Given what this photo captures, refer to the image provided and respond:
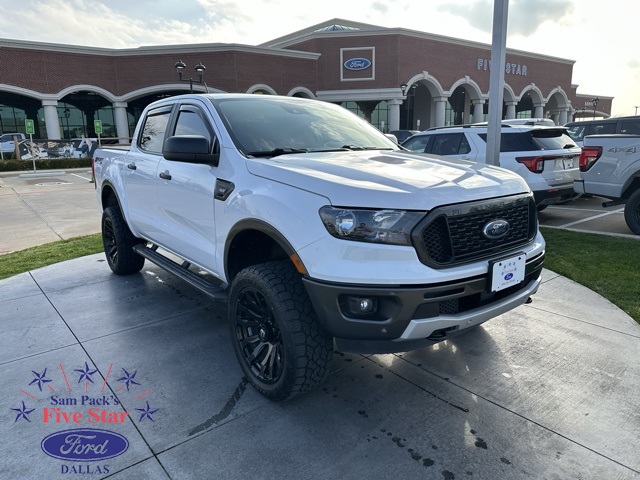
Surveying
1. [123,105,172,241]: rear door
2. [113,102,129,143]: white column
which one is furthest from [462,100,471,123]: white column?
[123,105,172,241]: rear door

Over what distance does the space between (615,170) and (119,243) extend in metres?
7.63

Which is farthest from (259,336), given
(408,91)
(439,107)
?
(408,91)

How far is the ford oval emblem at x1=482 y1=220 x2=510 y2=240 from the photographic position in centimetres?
272

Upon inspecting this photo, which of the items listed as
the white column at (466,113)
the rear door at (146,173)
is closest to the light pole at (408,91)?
the white column at (466,113)

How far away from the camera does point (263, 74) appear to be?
36.9 meters

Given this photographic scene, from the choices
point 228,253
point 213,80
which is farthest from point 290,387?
point 213,80

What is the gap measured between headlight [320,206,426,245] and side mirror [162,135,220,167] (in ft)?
4.18

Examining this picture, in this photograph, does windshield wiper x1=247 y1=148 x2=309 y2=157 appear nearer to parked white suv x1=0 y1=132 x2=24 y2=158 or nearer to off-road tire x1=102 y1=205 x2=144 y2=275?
off-road tire x1=102 y1=205 x2=144 y2=275

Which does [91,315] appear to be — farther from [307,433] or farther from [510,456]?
[510,456]

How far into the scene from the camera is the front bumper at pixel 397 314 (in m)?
2.42

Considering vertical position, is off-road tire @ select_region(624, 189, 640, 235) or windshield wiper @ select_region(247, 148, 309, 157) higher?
windshield wiper @ select_region(247, 148, 309, 157)

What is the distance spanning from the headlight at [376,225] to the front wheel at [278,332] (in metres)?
0.51

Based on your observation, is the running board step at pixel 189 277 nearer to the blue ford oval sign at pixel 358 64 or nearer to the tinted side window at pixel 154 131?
the tinted side window at pixel 154 131

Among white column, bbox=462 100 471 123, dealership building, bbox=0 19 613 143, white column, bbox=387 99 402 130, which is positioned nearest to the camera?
dealership building, bbox=0 19 613 143
